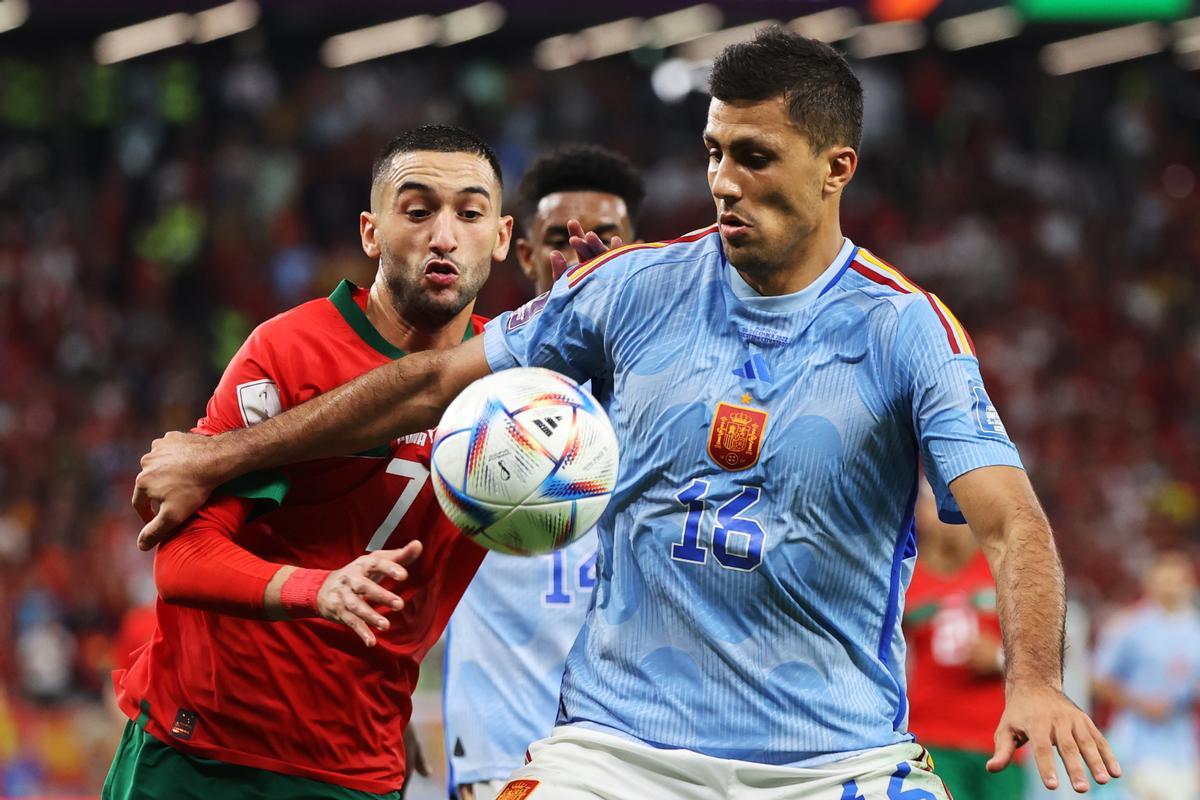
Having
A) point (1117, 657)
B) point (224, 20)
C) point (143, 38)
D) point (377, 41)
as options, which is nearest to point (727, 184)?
point (1117, 657)

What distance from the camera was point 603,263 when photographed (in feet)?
12.6

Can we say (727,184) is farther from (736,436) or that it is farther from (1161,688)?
(1161,688)

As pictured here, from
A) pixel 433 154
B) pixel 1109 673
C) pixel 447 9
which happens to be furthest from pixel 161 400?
pixel 433 154

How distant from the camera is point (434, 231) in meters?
4.30

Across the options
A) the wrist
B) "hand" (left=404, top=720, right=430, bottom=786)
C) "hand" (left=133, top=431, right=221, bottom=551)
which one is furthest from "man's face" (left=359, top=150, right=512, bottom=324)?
"hand" (left=404, top=720, right=430, bottom=786)

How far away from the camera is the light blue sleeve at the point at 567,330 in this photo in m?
3.78

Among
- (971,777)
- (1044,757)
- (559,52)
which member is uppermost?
(559,52)

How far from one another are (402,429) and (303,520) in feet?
1.51

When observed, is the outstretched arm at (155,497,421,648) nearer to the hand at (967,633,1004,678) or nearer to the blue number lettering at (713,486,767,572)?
the blue number lettering at (713,486,767,572)

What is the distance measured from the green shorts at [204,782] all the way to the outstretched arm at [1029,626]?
6.17ft

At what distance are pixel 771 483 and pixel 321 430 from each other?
3.71 feet

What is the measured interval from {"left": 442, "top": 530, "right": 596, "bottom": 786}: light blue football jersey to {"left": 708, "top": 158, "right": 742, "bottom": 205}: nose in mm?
1907

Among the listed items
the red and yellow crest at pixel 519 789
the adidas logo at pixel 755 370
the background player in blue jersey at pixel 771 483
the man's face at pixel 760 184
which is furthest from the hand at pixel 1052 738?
the man's face at pixel 760 184

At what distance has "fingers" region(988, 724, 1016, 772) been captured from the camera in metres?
2.94
